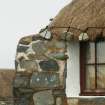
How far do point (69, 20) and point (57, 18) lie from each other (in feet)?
1.36

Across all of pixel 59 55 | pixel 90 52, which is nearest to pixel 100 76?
pixel 90 52

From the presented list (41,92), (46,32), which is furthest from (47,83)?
(46,32)

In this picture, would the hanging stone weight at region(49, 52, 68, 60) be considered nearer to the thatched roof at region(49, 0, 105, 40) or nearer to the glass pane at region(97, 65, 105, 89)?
the thatched roof at region(49, 0, 105, 40)

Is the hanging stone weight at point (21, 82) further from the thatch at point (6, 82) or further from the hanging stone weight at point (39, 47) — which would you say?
the thatch at point (6, 82)

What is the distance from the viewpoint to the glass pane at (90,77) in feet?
37.4

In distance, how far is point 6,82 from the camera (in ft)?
55.7

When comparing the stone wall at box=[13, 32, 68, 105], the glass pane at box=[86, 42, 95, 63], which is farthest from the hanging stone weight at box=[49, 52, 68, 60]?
the glass pane at box=[86, 42, 95, 63]

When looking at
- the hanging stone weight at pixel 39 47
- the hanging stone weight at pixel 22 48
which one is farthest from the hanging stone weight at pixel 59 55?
the hanging stone weight at pixel 22 48

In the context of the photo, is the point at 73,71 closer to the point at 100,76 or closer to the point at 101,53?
the point at 100,76

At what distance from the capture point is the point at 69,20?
11.7 metres

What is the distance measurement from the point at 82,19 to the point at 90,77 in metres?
1.09

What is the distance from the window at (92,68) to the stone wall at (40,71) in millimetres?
361

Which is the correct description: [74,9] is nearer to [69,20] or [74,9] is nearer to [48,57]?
[69,20]

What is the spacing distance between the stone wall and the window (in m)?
0.36
